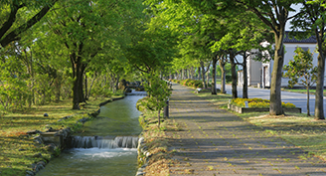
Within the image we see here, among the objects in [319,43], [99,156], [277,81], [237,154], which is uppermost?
[319,43]

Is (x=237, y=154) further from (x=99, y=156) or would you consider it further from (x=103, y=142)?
(x=103, y=142)

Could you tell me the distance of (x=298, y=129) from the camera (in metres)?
11.3

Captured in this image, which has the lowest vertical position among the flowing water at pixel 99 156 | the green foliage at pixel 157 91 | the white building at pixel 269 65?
the flowing water at pixel 99 156

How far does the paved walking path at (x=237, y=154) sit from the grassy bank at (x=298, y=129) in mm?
391

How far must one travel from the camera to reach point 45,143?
11.6 m

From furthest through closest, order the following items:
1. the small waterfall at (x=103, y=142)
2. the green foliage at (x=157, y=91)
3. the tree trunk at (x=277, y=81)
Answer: the tree trunk at (x=277, y=81) < the small waterfall at (x=103, y=142) < the green foliage at (x=157, y=91)

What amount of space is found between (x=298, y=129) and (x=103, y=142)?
8.17m

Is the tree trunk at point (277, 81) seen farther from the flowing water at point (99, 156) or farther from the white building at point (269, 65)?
the white building at point (269, 65)

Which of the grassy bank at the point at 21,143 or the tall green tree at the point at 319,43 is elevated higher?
the tall green tree at the point at 319,43

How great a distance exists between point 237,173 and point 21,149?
7249 mm

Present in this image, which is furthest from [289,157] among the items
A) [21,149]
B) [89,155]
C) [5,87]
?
[5,87]

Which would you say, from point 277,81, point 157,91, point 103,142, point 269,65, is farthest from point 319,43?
point 269,65

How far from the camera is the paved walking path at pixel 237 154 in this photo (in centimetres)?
645

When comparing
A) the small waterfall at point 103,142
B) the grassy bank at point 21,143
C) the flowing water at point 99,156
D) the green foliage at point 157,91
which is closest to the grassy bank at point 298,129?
the green foliage at point 157,91
